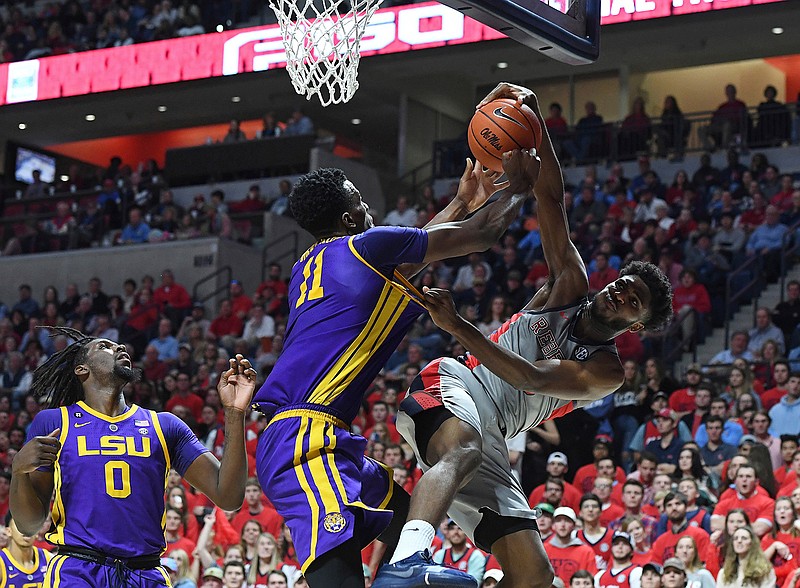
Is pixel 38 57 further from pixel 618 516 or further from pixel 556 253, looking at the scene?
pixel 556 253

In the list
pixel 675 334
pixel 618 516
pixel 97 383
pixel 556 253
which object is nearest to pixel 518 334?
pixel 556 253

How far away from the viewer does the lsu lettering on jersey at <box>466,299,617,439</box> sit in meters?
5.10

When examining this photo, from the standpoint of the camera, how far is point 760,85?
829 inches

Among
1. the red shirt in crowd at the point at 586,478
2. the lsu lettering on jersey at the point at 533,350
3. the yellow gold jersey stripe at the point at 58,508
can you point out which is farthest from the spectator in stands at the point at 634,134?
the yellow gold jersey stripe at the point at 58,508

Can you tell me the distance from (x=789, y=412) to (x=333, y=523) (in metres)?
7.27

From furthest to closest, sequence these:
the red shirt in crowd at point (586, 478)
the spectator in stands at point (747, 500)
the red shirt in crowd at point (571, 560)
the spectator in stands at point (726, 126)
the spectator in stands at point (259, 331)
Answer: the spectator in stands at point (726, 126)
the spectator in stands at point (259, 331)
the red shirt in crowd at point (586, 478)
the red shirt in crowd at point (571, 560)
the spectator in stands at point (747, 500)

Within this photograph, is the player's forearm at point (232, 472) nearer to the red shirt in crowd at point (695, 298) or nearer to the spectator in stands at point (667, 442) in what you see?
the spectator in stands at point (667, 442)

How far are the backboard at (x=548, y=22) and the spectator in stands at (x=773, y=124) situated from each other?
37.7 ft

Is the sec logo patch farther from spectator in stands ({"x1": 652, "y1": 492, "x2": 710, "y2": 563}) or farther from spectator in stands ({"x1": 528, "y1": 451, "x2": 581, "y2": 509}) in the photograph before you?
spectator in stands ({"x1": 528, "y1": 451, "x2": 581, "y2": 509})

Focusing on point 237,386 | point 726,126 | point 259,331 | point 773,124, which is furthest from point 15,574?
point 773,124

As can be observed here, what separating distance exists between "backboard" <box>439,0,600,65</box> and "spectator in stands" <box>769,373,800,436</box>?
5.40m

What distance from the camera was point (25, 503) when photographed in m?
5.11

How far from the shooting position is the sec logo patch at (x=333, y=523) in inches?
170

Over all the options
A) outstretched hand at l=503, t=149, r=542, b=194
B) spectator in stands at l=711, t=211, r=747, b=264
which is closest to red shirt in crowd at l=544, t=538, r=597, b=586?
outstretched hand at l=503, t=149, r=542, b=194
